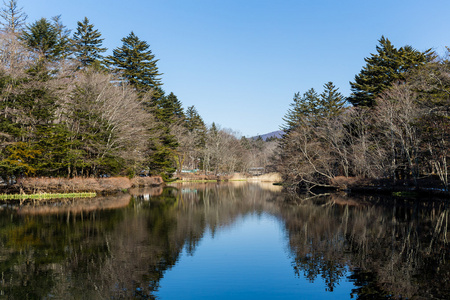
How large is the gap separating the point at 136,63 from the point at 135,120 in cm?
1943

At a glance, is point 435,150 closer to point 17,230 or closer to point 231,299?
point 231,299

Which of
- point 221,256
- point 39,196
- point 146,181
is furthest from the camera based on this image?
point 146,181

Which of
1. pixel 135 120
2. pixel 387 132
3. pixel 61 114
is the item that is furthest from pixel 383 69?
pixel 61 114

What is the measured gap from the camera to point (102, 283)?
8617 millimetres

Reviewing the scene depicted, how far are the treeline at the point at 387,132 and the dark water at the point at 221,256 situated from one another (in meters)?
11.3

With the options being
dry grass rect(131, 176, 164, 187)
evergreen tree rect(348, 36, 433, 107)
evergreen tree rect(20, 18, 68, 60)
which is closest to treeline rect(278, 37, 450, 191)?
evergreen tree rect(348, 36, 433, 107)

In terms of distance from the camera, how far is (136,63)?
5378cm

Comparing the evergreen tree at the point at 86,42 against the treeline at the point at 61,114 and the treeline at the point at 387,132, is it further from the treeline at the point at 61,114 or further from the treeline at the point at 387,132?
the treeline at the point at 387,132

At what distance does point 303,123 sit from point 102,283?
44.6 meters

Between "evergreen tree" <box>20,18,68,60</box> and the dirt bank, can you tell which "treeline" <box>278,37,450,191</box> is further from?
"evergreen tree" <box>20,18,68,60</box>

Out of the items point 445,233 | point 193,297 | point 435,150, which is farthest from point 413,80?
point 193,297

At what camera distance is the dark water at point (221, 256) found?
841 centimetres

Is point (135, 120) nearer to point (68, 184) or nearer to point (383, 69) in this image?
point (68, 184)

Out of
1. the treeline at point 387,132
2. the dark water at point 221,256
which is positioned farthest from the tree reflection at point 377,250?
the treeline at point 387,132
